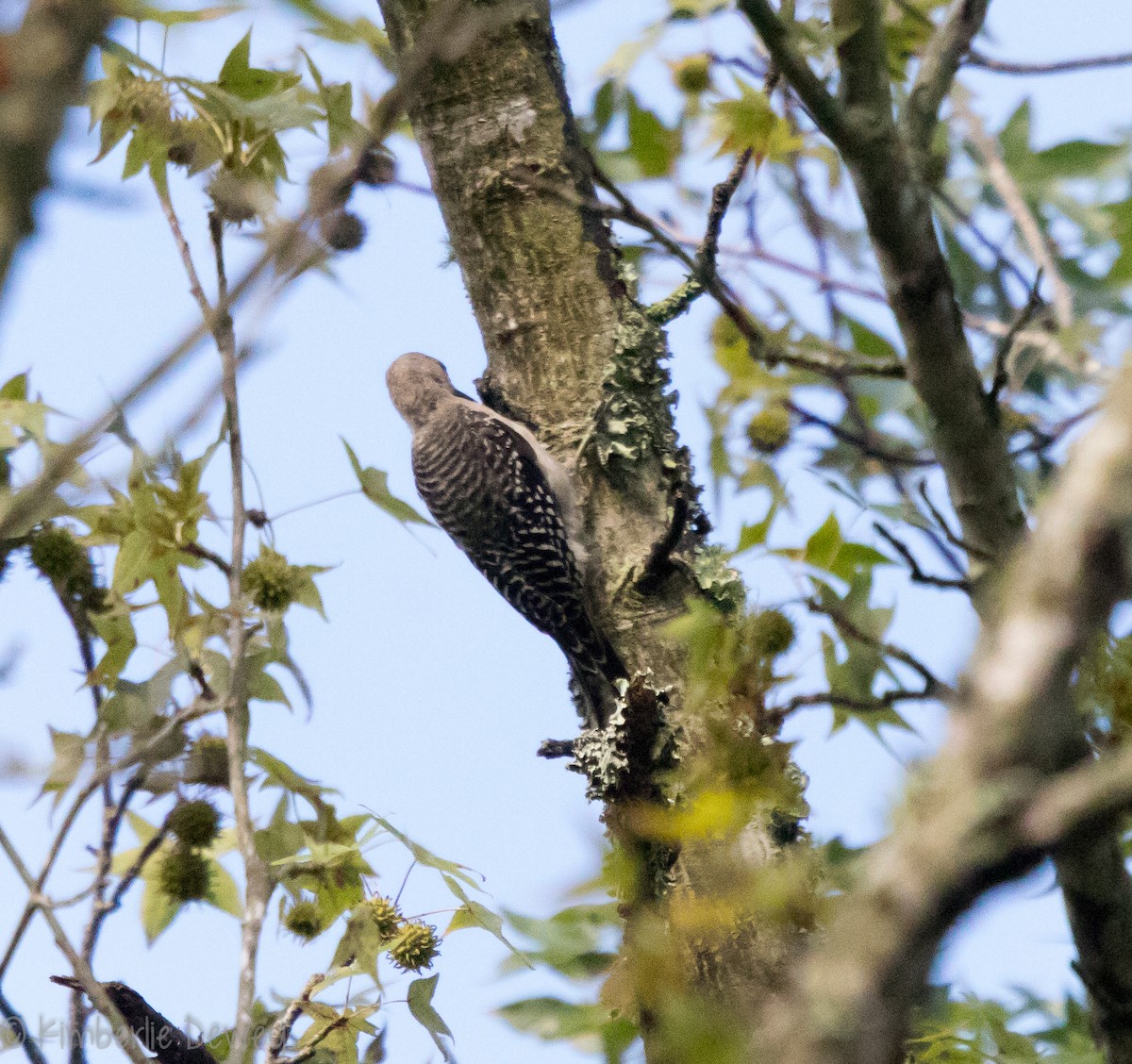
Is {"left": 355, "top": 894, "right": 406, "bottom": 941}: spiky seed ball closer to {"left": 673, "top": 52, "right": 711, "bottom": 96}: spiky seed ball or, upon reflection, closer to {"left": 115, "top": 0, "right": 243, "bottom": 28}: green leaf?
{"left": 115, "top": 0, "right": 243, "bottom": 28}: green leaf

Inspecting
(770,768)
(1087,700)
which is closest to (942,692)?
(1087,700)

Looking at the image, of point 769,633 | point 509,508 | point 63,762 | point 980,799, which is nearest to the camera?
point 980,799

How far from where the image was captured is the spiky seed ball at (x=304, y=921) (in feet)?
8.86

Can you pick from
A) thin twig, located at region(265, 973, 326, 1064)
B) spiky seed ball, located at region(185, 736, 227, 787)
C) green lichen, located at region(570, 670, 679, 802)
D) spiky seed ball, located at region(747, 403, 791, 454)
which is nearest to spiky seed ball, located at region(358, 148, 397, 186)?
spiky seed ball, located at region(747, 403, 791, 454)

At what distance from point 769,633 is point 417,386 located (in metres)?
4.82

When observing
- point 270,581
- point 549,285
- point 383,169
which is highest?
point 383,169

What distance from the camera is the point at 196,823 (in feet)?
8.75

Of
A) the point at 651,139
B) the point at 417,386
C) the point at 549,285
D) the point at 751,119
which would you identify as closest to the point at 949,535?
the point at 751,119

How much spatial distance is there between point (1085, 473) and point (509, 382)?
9.47 ft

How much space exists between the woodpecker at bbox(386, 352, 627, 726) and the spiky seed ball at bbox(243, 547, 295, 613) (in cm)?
97

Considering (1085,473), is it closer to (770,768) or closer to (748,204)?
(770,768)

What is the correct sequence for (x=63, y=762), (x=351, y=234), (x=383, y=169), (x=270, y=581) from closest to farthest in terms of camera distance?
(x=63, y=762)
(x=270, y=581)
(x=351, y=234)
(x=383, y=169)

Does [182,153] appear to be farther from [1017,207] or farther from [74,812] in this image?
[1017,207]

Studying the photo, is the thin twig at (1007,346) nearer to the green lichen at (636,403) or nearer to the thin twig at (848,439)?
the thin twig at (848,439)
